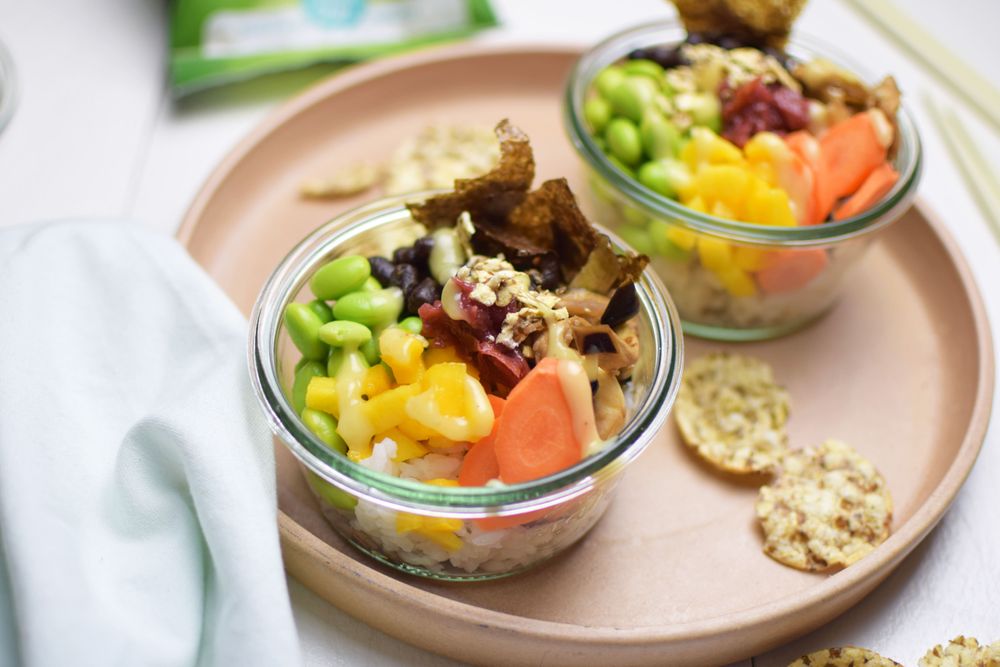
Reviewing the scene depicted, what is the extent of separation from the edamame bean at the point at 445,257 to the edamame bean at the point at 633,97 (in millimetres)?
474

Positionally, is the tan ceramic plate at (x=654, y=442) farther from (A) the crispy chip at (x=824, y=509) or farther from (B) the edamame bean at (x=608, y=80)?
(B) the edamame bean at (x=608, y=80)

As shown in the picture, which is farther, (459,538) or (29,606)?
(459,538)

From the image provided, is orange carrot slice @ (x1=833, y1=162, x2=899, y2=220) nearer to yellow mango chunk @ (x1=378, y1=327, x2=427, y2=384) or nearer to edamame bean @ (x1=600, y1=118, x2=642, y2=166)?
edamame bean @ (x1=600, y1=118, x2=642, y2=166)

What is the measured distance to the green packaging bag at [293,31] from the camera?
211 cm

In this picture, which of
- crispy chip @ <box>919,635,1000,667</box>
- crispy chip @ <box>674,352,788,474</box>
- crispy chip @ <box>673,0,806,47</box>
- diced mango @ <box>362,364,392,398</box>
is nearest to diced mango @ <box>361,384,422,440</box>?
diced mango @ <box>362,364,392,398</box>

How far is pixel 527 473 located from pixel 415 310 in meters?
0.29

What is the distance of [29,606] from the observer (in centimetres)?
109

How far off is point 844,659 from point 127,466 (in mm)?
957

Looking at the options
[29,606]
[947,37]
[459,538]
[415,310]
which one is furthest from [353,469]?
[947,37]

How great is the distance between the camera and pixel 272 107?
214 cm

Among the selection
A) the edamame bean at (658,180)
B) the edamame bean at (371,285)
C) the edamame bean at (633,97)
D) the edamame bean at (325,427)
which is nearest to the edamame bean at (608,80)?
the edamame bean at (633,97)

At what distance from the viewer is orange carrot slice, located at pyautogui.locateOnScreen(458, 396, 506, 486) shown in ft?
3.98

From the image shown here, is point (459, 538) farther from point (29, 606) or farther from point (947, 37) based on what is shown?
point (947, 37)

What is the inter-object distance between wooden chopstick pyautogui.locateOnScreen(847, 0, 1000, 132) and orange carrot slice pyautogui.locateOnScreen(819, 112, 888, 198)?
62 centimetres
